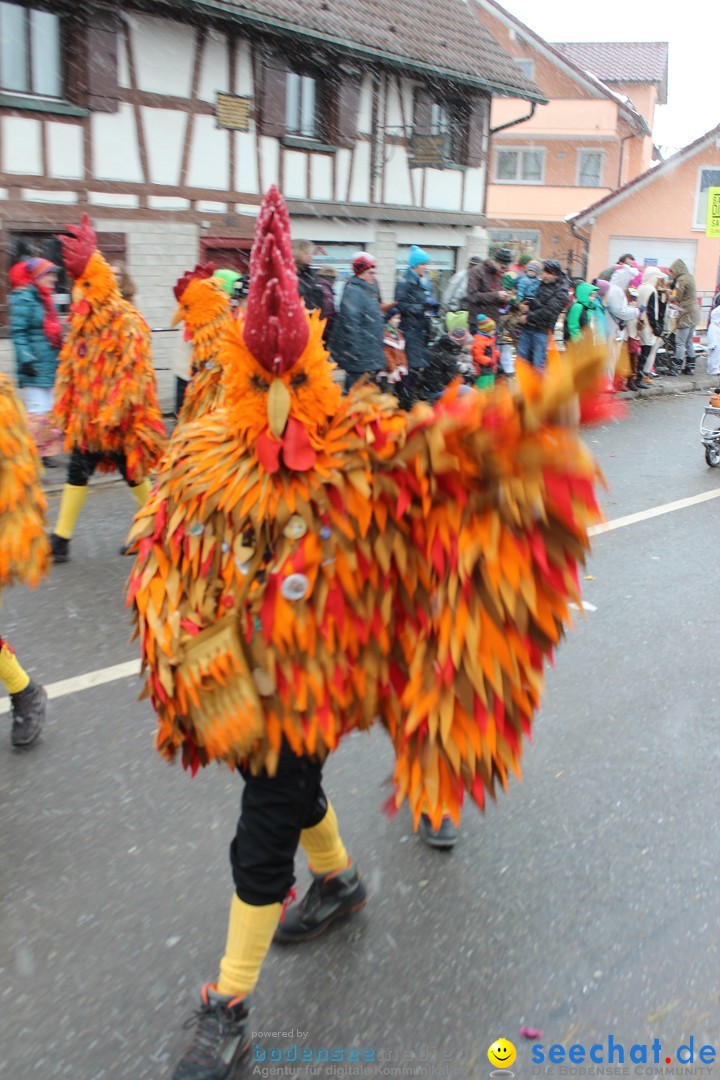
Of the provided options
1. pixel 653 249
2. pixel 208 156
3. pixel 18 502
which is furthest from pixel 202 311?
pixel 653 249

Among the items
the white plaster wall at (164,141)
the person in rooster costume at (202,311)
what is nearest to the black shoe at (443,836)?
the person in rooster costume at (202,311)

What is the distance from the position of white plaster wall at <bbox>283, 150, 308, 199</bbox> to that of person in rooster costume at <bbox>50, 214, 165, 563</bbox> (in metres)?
7.81

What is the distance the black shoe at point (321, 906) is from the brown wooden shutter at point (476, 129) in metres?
15.0

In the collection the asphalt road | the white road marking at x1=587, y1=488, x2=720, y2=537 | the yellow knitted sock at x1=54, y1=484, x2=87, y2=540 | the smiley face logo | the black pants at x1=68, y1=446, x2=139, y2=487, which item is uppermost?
the black pants at x1=68, y1=446, x2=139, y2=487

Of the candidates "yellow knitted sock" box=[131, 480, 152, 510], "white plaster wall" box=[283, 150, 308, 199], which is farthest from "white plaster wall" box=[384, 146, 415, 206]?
"yellow knitted sock" box=[131, 480, 152, 510]

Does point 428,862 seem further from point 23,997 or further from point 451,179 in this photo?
point 451,179

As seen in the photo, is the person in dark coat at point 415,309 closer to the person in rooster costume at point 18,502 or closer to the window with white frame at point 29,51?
the window with white frame at point 29,51

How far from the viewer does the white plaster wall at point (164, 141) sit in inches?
447

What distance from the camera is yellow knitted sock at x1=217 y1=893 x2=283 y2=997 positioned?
2391 mm

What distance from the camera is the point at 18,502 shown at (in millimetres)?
3439

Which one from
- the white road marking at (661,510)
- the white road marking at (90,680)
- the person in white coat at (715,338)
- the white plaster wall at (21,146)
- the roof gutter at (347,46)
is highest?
the roof gutter at (347,46)

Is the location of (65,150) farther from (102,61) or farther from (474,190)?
(474,190)

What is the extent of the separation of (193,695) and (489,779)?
712 mm

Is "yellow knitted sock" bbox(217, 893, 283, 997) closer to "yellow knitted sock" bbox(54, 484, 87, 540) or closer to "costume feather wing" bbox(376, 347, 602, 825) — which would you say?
"costume feather wing" bbox(376, 347, 602, 825)
